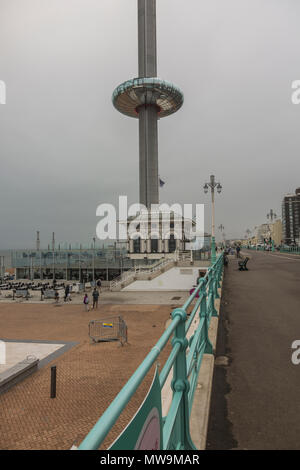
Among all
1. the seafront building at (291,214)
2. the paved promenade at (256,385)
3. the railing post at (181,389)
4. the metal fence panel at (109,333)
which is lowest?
the metal fence panel at (109,333)

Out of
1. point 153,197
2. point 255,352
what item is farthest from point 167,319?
point 153,197

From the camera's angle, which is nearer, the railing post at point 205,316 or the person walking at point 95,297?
the railing post at point 205,316

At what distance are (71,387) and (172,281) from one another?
2358 cm

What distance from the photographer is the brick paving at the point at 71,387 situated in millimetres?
7895

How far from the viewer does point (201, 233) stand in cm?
6562

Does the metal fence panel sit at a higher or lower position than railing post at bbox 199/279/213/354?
lower

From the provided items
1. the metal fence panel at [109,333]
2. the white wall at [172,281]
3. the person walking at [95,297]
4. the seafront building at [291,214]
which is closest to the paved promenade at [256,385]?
the metal fence panel at [109,333]

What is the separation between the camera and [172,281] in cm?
3347

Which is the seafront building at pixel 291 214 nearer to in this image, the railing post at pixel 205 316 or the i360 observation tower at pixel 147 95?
the i360 observation tower at pixel 147 95

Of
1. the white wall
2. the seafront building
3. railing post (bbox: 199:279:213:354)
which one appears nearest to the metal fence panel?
railing post (bbox: 199:279:213:354)

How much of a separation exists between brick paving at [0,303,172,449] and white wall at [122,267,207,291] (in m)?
11.1

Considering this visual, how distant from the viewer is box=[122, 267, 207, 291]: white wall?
3319 centimetres

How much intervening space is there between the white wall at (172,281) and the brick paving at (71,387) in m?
11.1

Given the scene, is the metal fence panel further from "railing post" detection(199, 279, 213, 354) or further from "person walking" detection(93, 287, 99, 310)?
"railing post" detection(199, 279, 213, 354)
